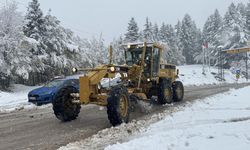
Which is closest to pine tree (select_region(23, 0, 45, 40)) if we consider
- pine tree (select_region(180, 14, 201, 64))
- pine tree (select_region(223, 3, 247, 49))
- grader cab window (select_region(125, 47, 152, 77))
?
grader cab window (select_region(125, 47, 152, 77))

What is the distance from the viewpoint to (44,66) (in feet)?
130

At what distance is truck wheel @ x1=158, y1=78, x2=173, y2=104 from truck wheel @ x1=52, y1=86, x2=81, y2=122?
15.8 ft

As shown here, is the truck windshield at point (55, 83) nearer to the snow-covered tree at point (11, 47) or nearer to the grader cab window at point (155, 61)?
the grader cab window at point (155, 61)

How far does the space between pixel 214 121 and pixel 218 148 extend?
3.86m

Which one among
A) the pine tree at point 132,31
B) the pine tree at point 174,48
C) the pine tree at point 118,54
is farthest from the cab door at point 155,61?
the pine tree at point 174,48

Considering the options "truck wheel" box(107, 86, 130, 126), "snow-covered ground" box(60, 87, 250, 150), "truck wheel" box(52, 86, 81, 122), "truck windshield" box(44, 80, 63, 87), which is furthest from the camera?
"truck windshield" box(44, 80, 63, 87)

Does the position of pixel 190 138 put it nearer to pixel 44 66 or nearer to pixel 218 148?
pixel 218 148

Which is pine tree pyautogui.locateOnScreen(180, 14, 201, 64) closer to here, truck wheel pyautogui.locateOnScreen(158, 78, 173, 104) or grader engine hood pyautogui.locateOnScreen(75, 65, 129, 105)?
truck wheel pyautogui.locateOnScreen(158, 78, 173, 104)

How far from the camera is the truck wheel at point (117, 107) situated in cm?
1166

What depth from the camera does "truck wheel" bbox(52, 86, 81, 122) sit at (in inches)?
516

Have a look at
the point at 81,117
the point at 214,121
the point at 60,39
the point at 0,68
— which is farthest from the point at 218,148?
the point at 60,39

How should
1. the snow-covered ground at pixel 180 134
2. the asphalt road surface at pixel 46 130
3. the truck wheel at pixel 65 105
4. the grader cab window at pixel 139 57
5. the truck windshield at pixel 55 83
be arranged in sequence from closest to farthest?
the snow-covered ground at pixel 180 134 < the asphalt road surface at pixel 46 130 < the truck wheel at pixel 65 105 < the grader cab window at pixel 139 57 < the truck windshield at pixel 55 83

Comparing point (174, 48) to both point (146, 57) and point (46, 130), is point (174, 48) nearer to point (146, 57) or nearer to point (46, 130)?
point (146, 57)

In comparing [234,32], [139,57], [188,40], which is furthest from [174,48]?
[139,57]
